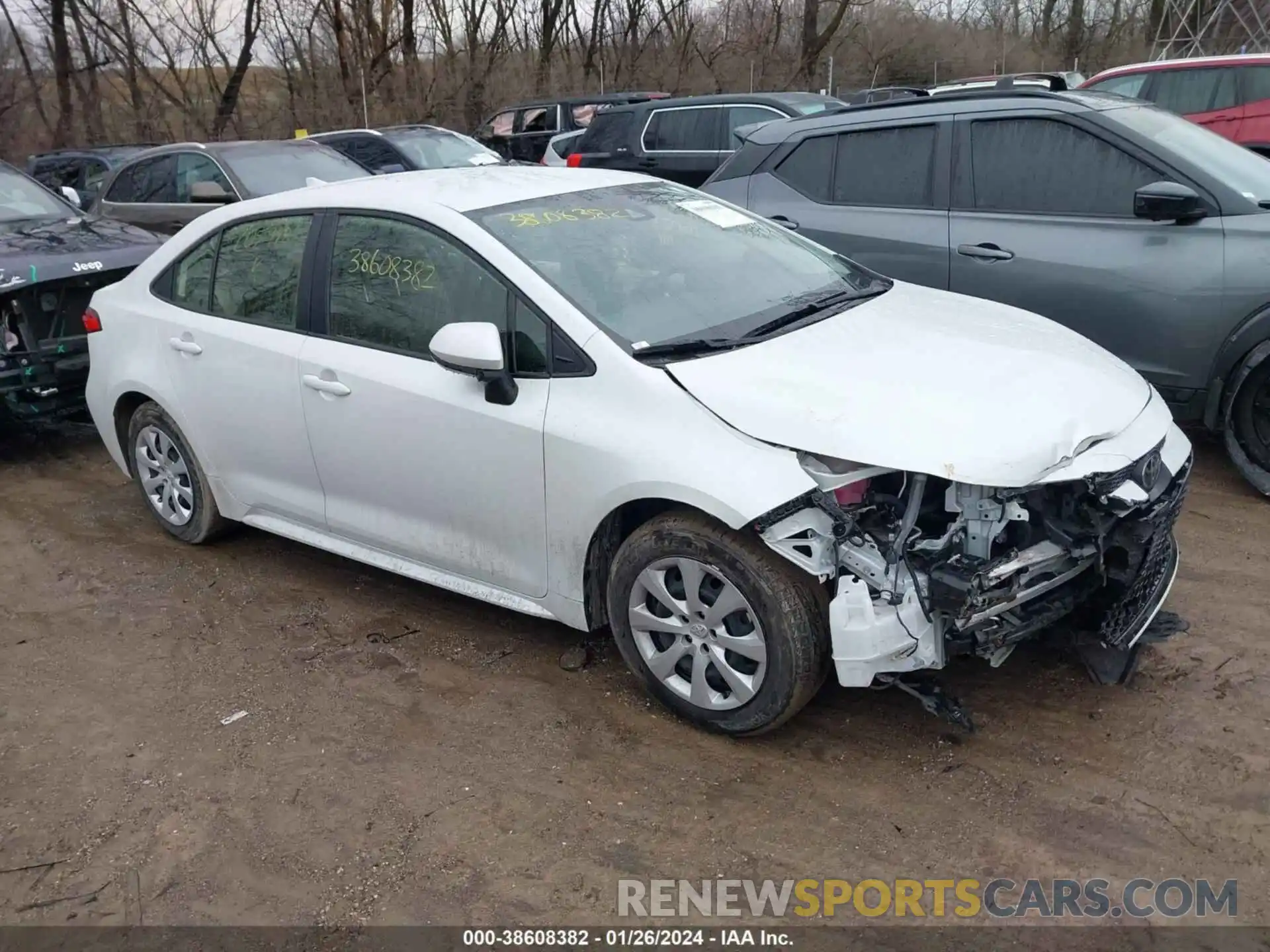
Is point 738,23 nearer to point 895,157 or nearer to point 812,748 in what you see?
point 895,157

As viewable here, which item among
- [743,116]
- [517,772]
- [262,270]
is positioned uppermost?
[743,116]

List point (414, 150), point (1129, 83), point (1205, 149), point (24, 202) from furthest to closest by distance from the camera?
point (414, 150) < point (1129, 83) < point (24, 202) < point (1205, 149)

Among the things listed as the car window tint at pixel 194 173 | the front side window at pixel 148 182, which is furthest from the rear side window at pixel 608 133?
the front side window at pixel 148 182

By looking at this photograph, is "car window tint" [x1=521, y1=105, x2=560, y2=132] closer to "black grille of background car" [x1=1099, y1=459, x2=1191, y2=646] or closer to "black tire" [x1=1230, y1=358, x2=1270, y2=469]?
"black tire" [x1=1230, y1=358, x2=1270, y2=469]

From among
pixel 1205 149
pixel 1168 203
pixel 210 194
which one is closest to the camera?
pixel 1168 203

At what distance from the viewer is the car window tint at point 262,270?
4.50 meters

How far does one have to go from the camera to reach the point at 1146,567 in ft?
10.9

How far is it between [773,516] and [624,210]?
66.1 inches

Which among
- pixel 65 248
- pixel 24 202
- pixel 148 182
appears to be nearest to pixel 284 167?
pixel 148 182

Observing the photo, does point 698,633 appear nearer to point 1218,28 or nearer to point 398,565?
point 398,565

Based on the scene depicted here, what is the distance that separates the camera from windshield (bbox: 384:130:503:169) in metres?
12.4

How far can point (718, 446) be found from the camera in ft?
10.8

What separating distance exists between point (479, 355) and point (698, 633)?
1.14 metres

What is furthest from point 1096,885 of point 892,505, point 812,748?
point 892,505
